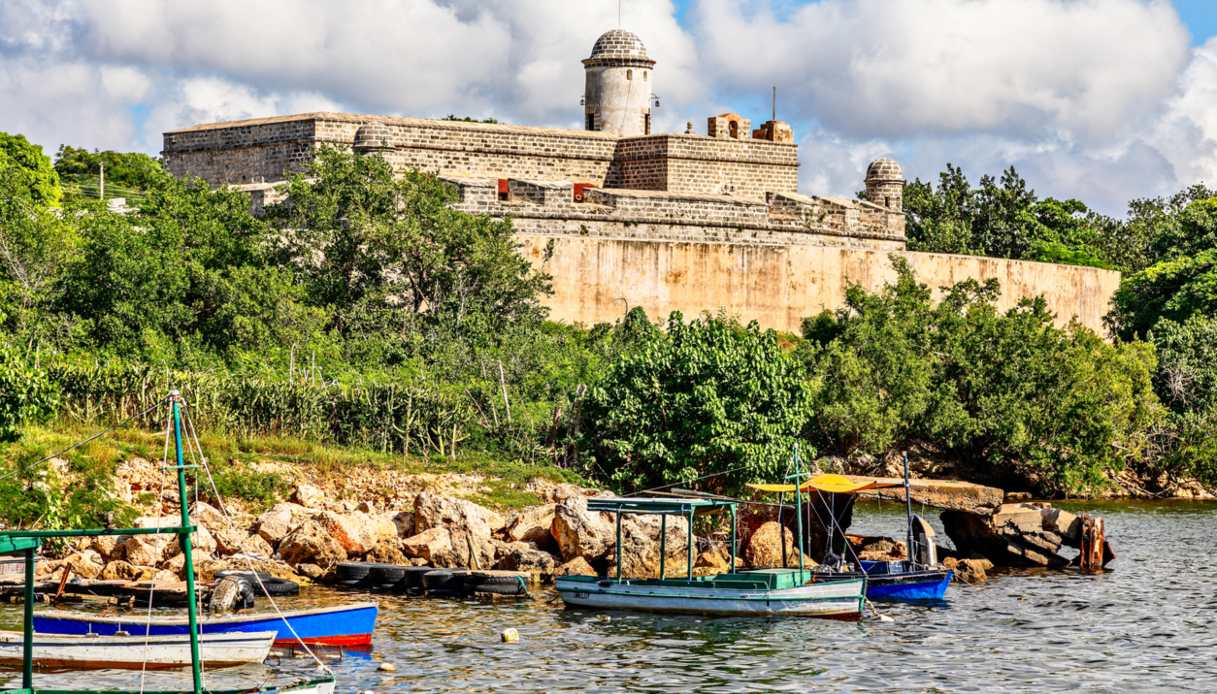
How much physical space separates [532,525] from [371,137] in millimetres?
15717

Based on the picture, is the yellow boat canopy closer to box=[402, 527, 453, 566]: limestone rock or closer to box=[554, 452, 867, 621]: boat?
box=[554, 452, 867, 621]: boat

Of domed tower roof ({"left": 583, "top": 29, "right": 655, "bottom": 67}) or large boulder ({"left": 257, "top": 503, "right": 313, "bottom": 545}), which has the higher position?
domed tower roof ({"left": 583, "top": 29, "right": 655, "bottom": 67})

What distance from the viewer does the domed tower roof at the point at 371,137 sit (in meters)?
38.3

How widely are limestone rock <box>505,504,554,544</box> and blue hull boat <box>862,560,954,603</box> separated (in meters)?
4.68

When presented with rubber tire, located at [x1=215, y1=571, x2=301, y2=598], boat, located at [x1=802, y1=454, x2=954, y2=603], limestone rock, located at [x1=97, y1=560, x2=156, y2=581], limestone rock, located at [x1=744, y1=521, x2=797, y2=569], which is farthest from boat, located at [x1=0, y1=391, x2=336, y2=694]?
limestone rock, located at [x1=744, y1=521, x2=797, y2=569]

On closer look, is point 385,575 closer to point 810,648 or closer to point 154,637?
point 154,637

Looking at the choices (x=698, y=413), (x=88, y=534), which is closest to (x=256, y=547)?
(x=698, y=413)

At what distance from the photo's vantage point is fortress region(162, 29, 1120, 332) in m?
37.9

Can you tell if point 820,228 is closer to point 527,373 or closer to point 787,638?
point 527,373

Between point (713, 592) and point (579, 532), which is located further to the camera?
point (579, 532)

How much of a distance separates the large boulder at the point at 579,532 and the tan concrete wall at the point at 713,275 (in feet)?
42.4

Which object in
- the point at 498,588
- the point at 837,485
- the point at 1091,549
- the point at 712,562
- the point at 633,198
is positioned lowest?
the point at 498,588

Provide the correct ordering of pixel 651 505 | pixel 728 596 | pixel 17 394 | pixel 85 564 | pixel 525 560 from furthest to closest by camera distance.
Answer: pixel 525 560
pixel 85 564
pixel 651 505
pixel 728 596
pixel 17 394

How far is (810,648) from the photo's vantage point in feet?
63.5
